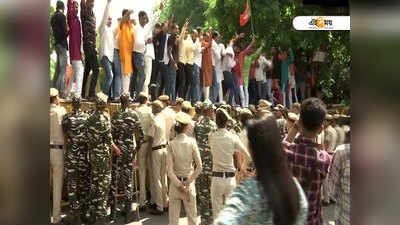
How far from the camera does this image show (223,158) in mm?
7082

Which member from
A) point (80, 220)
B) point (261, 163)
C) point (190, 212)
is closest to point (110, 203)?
point (80, 220)

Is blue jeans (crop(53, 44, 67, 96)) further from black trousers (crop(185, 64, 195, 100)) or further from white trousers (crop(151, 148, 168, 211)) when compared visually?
black trousers (crop(185, 64, 195, 100))

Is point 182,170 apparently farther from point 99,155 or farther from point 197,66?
point 197,66

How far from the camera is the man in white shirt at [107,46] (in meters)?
9.94

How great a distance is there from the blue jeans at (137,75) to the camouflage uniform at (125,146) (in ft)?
8.33

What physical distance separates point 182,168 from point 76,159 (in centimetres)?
149

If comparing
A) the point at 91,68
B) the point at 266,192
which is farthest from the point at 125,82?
the point at 266,192

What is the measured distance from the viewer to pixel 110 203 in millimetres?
8695

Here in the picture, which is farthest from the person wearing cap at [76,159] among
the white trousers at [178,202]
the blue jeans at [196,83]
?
the blue jeans at [196,83]

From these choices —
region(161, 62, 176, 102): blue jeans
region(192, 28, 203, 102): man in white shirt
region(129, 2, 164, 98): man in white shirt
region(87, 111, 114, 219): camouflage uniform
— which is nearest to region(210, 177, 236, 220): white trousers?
region(87, 111, 114, 219): camouflage uniform
